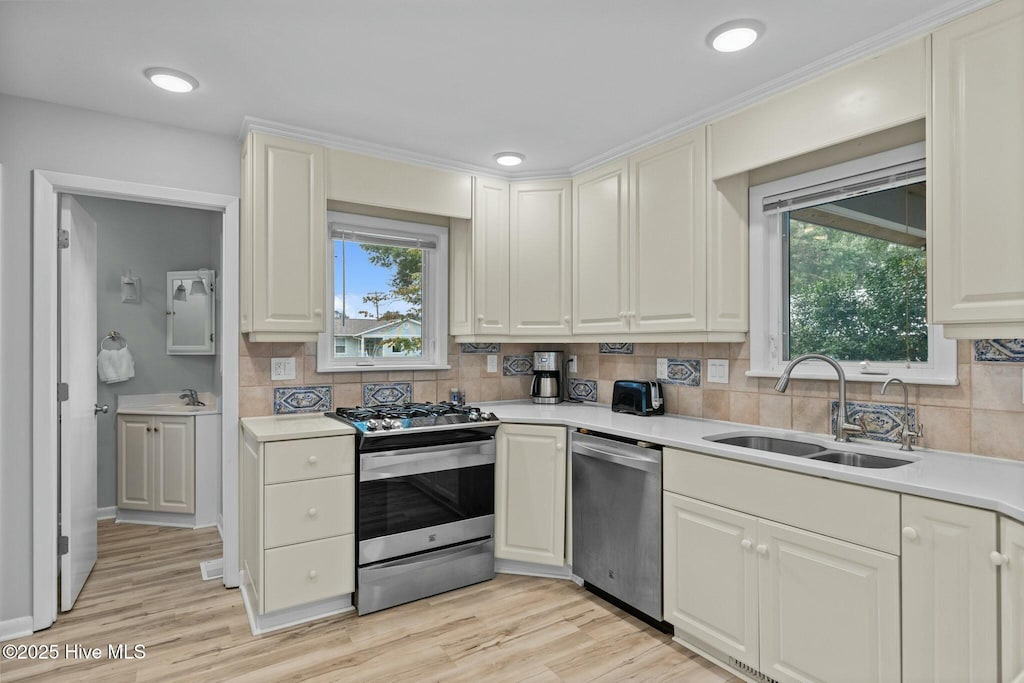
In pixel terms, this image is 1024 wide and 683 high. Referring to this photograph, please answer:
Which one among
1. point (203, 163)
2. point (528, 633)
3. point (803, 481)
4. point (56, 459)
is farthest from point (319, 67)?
point (528, 633)

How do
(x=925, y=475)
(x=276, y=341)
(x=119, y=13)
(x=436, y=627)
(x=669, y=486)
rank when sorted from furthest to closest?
(x=276, y=341), (x=436, y=627), (x=669, y=486), (x=119, y=13), (x=925, y=475)

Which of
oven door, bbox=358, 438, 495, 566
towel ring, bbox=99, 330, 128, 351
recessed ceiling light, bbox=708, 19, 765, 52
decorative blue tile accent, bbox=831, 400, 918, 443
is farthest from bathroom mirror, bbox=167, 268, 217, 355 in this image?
decorative blue tile accent, bbox=831, 400, 918, 443

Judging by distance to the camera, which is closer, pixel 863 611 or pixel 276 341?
pixel 863 611

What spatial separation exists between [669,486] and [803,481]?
0.60 metres

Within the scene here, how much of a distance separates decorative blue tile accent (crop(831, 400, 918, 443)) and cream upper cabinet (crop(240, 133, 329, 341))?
8.14ft

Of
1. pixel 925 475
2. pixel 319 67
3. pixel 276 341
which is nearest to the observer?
pixel 925 475

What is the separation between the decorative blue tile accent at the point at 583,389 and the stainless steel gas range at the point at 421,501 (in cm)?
92

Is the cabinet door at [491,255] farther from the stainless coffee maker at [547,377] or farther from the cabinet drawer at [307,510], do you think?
the cabinet drawer at [307,510]

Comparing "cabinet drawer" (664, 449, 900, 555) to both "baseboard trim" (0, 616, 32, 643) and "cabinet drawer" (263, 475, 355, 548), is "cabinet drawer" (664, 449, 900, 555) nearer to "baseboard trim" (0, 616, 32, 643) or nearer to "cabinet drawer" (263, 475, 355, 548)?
"cabinet drawer" (263, 475, 355, 548)

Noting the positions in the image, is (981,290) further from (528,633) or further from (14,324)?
(14,324)

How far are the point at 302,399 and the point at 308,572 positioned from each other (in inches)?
37.4

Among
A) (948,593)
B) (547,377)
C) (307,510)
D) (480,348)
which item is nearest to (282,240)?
(307,510)

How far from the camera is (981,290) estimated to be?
1727 mm

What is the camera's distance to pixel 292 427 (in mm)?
2598
